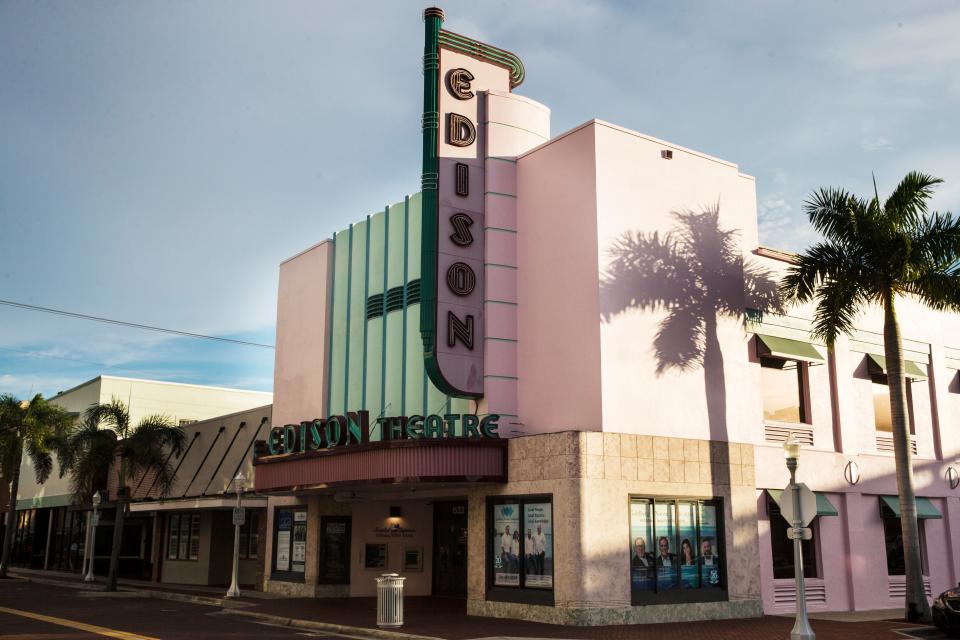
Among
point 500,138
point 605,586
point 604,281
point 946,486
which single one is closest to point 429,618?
point 605,586

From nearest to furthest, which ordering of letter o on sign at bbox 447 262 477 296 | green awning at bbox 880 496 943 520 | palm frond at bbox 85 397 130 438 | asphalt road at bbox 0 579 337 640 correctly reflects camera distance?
asphalt road at bbox 0 579 337 640, letter o on sign at bbox 447 262 477 296, green awning at bbox 880 496 943 520, palm frond at bbox 85 397 130 438

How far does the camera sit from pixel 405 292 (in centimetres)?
2805

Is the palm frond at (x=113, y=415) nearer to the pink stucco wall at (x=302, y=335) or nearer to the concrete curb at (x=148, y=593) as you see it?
the concrete curb at (x=148, y=593)

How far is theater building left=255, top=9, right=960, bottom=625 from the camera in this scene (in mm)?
21797

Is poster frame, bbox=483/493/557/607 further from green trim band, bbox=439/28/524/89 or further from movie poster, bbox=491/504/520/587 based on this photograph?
green trim band, bbox=439/28/524/89

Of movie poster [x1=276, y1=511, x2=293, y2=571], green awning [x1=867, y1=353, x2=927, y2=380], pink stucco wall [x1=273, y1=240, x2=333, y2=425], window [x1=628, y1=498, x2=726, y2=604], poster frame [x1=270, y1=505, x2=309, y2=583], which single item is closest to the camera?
window [x1=628, y1=498, x2=726, y2=604]

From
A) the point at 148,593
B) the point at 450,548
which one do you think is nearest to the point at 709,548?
the point at 450,548

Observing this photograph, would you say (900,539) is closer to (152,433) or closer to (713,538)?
(713,538)

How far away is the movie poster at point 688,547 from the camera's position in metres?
22.2

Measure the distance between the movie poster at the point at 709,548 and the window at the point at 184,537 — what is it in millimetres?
25586

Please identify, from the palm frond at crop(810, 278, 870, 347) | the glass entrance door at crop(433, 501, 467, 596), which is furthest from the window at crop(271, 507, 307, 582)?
the palm frond at crop(810, 278, 870, 347)

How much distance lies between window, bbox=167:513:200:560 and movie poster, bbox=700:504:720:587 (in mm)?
25586

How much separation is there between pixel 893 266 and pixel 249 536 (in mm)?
27290

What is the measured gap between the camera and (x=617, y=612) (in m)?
20.7
